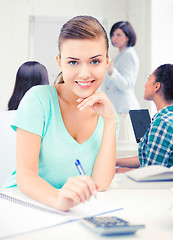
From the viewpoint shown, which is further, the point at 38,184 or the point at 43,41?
the point at 43,41

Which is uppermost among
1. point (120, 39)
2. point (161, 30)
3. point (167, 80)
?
point (161, 30)

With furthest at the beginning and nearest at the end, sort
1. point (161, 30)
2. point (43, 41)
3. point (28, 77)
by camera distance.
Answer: point (43, 41) → point (161, 30) → point (28, 77)

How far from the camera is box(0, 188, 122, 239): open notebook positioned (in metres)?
0.54

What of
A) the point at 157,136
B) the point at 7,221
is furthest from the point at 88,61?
the point at 157,136

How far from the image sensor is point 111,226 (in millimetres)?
497

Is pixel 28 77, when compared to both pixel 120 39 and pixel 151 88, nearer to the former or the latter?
pixel 151 88

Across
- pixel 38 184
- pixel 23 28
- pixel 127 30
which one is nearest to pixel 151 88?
pixel 38 184

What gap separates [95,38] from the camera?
0.88 metres

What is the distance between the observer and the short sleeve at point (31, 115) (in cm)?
87

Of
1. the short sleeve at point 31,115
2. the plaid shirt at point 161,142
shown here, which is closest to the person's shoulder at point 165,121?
the plaid shirt at point 161,142

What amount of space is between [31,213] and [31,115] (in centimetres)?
33

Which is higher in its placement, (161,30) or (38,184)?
(161,30)

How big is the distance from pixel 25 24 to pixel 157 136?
332cm

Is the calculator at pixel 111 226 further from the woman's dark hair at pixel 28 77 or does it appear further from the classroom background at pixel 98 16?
the classroom background at pixel 98 16
